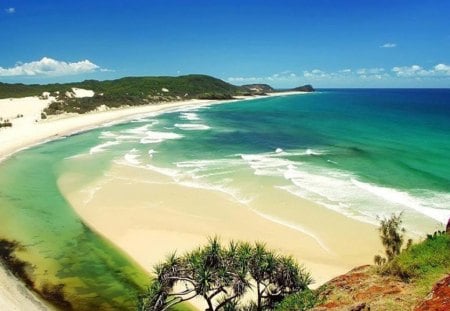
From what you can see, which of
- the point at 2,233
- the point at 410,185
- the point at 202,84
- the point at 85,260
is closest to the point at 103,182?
the point at 2,233

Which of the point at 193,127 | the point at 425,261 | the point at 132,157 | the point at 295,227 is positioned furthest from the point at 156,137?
the point at 425,261

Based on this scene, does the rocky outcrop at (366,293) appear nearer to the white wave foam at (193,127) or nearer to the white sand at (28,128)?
the white sand at (28,128)

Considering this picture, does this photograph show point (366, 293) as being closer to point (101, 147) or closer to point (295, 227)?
point (295, 227)

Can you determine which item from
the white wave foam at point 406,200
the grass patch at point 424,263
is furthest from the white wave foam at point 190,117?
the grass patch at point 424,263

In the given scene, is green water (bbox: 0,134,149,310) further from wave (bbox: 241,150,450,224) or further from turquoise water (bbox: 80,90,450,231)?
wave (bbox: 241,150,450,224)

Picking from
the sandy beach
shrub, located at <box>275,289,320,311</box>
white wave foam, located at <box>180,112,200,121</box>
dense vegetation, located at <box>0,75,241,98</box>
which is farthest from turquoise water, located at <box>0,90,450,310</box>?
dense vegetation, located at <box>0,75,241,98</box>

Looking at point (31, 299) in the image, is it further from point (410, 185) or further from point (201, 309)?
point (410, 185)
